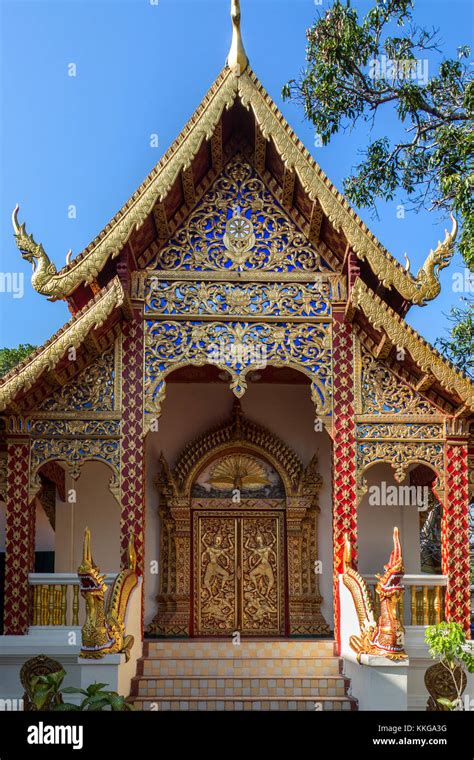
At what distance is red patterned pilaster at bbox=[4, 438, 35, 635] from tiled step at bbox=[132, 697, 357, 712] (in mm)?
1307

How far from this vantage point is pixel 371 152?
34.1ft

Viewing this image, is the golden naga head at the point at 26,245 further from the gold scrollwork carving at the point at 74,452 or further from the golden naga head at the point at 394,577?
the golden naga head at the point at 394,577

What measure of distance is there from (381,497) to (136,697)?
11.0 feet

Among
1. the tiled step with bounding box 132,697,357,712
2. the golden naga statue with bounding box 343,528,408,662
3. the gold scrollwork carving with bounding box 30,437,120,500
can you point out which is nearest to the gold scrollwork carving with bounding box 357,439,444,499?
the golden naga statue with bounding box 343,528,408,662

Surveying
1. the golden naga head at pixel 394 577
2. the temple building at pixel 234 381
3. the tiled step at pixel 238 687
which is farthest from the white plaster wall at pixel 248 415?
the golden naga head at pixel 394 577

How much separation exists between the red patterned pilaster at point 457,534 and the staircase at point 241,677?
113 centimetres

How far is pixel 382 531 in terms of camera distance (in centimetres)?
973

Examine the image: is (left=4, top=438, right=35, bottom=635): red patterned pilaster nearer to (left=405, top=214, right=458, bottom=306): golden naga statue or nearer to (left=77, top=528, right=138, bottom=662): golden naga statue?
(left=77, top=528, right=138, bottom=662): golden naga statue

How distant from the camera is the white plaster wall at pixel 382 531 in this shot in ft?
31.7

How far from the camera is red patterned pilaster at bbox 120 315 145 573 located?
8.18 meters

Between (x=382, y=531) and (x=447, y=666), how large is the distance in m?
2.04
